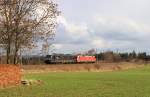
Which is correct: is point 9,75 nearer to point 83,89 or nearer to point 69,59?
point 83,89

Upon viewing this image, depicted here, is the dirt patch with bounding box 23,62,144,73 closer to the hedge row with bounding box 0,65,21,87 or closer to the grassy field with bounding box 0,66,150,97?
the grassy field with bounding box 0,66,150,97

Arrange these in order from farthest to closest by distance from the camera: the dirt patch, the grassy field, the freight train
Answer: the freight train < the dirt patch < the grassy field

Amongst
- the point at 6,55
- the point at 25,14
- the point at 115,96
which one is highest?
the point at 25,14

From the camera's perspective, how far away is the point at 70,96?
2791 cm

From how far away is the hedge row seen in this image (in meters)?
41.3

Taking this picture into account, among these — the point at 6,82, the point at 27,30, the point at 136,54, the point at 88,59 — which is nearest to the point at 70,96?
the point at 6,82

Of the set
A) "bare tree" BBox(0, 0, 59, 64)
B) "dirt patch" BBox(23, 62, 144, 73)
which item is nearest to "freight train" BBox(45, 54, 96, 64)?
"dirt patch" BBox(23, 62, 144, 73)

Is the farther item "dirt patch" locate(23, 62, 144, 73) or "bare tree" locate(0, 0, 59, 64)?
"dirt patch" locate(23, 62, 144, 73)

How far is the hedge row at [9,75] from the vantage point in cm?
4134

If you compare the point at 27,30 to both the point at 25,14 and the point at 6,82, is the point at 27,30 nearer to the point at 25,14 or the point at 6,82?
the point at 25,14

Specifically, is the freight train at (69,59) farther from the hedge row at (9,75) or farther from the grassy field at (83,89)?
the hedge row at (9,75)

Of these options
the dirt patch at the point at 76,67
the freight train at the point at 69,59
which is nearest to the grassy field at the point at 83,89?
the dirt patch at the point at 76,67

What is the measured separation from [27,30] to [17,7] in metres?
2.73

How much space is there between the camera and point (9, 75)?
42781 mm
